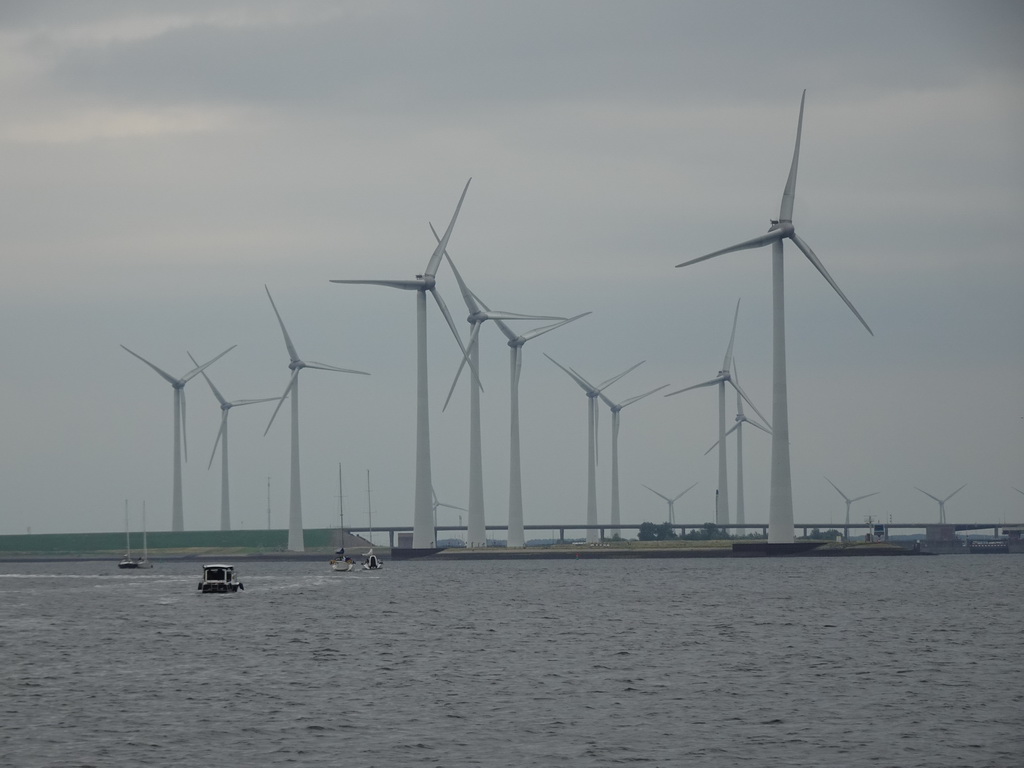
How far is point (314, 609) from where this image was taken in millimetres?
126000

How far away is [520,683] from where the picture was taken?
2805 inches

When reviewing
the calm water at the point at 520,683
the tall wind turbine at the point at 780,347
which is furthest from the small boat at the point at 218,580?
the tall wind turbine at the point at 780,347

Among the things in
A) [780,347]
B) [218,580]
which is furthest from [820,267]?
[218,580]

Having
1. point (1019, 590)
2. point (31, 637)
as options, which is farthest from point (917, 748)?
point (1019, 590)

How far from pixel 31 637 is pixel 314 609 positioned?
29097 millimetres

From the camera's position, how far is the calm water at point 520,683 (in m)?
53.6

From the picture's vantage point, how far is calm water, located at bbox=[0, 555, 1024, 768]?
5356 centimetres

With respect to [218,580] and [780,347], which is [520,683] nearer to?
[218,580]

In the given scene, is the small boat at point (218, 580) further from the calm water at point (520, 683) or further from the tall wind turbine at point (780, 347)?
the tall wind turbine at point (780, 347)

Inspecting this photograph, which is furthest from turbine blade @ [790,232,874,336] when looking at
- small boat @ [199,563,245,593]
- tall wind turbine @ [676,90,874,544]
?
small boat @ [199,563,245,593]

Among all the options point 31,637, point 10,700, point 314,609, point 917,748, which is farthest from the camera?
point 314,609

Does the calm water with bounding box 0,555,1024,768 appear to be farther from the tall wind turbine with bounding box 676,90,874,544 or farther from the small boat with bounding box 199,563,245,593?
the tall wind turbine with bounding box 676,90,874,544

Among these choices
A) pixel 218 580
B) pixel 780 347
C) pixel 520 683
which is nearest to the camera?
pixel 520 683

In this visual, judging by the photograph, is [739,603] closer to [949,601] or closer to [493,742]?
[949,601]
